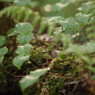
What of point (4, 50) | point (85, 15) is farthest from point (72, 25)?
point (4, 50)

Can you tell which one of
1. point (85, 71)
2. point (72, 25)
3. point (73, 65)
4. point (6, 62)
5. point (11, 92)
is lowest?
point (11, 92)

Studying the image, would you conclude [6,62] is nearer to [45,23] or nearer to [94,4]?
[45,23]

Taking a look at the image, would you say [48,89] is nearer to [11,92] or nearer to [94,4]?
[11,92]

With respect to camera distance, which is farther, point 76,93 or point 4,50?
point 4,50

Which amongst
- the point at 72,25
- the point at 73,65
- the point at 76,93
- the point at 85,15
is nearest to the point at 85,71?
the point at 76,93

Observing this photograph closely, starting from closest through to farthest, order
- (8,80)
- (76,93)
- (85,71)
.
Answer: (85,71), (76,93), (8,80)

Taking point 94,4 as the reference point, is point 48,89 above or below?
below

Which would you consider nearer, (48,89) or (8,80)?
(48,89)

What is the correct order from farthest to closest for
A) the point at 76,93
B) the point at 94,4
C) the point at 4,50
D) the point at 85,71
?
the point at 4,50 → the point at 94,4 → the point at 76,93 → the point at 85,71

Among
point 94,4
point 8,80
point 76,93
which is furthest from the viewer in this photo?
point 8,80
